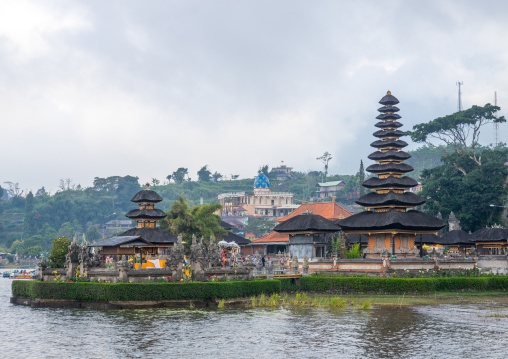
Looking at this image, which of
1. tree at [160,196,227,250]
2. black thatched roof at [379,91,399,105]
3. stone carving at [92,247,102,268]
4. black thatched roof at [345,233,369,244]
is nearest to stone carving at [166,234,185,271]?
stone carving at [92,247,102,268]

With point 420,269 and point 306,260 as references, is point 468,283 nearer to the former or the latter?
point 420,269

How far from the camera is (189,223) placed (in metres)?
78.7

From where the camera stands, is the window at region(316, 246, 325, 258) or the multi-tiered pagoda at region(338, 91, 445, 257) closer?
the multi-tiered pagoda at region(338, 91, 445, 257)

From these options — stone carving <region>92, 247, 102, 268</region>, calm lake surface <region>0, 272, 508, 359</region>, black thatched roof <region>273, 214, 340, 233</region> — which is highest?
black thatched roof <region>273, 214, 340, 233</region>

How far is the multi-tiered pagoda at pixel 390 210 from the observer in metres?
65.5

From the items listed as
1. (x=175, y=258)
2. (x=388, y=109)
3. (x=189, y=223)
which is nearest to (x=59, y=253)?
(x=175, y=258)

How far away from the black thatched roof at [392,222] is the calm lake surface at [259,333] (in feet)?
61.8

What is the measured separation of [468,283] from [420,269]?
3.97 metres

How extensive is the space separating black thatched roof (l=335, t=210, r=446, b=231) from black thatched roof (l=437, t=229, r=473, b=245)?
1137 centimetres

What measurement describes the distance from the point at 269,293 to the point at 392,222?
17.0 metres

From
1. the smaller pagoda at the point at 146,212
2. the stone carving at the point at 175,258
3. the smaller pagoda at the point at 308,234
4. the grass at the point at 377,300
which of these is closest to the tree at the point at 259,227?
the smaller pagoda at the point at 308,234

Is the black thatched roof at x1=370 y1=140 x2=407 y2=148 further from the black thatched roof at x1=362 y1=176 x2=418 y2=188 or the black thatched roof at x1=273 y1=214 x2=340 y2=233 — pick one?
the black thatched roof at x1=273 y1=214 x2=340 y2=233

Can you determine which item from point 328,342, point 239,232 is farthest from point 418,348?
point 239,232

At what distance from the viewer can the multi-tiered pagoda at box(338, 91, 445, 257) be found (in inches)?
2579
